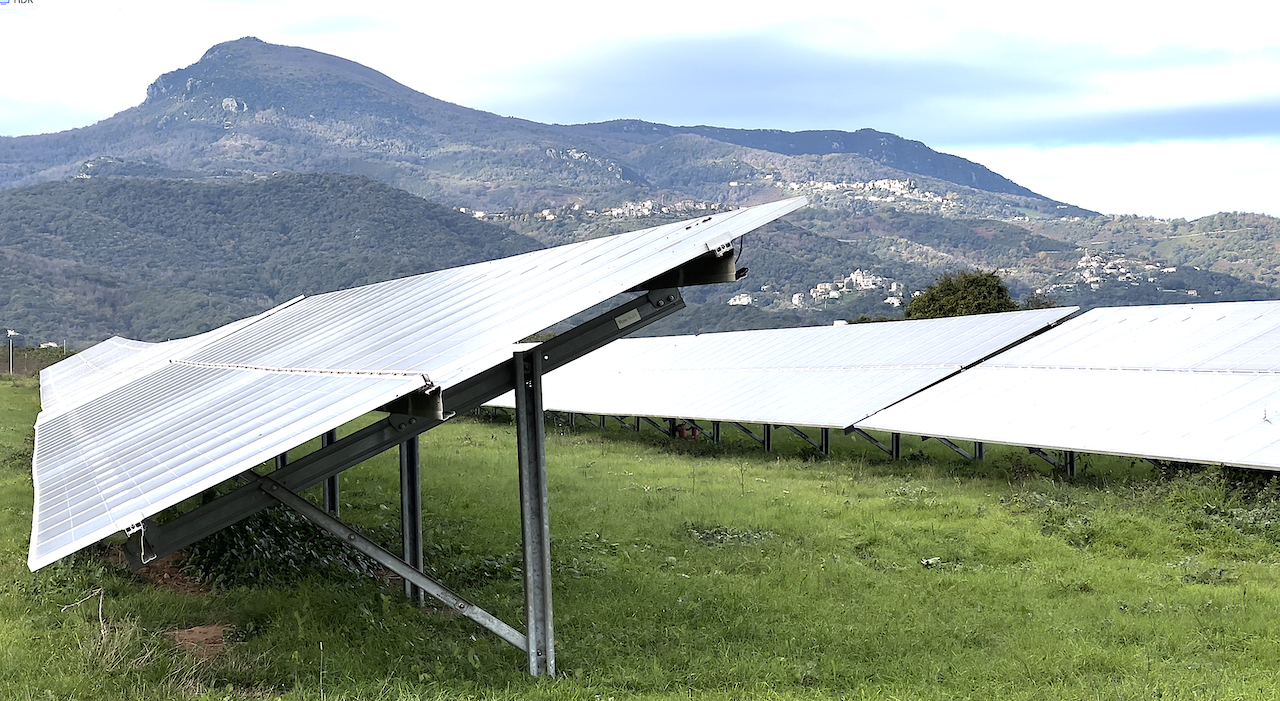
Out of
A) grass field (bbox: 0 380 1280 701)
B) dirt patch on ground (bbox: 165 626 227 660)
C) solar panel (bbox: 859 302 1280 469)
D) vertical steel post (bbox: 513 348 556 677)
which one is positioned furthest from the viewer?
solar panel (bbox: 859 302 1280 469)

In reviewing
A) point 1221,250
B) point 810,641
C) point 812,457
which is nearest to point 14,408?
point 812,457

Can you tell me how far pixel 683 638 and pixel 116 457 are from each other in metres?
4.78

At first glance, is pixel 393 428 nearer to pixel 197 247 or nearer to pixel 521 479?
pixel 521 479

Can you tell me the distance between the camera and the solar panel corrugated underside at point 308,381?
6191 millimetres

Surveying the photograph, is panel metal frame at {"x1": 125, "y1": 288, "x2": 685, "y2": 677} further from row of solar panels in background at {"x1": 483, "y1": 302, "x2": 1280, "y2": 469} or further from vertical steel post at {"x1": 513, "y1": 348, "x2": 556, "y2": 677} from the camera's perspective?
row of solar panels in background at {"x1": 483, "y1": 302, "x2": 1280, "y2": 469}

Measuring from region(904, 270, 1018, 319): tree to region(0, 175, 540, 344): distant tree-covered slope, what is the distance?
8318cm

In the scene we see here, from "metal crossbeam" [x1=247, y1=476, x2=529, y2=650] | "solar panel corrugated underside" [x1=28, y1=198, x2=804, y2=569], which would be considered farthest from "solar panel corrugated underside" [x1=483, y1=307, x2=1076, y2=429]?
"metal crossbeam" [x1=247, y1=476, x2=529, y2=650]

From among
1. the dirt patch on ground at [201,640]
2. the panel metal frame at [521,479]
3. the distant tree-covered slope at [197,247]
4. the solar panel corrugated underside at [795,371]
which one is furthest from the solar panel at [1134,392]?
the distant tree-covered slope at [197,247]

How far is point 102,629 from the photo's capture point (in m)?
7.66

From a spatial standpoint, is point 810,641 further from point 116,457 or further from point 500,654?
point 116,457

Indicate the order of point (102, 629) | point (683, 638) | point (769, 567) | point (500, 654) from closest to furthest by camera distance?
point (102, 629) → point (500, 654) → point (683, 638) → point (769, 567)

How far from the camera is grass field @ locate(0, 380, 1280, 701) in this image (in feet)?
26.0

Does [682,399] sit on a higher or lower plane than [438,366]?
lower

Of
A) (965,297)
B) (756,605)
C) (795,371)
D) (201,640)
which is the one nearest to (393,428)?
(201,640)
